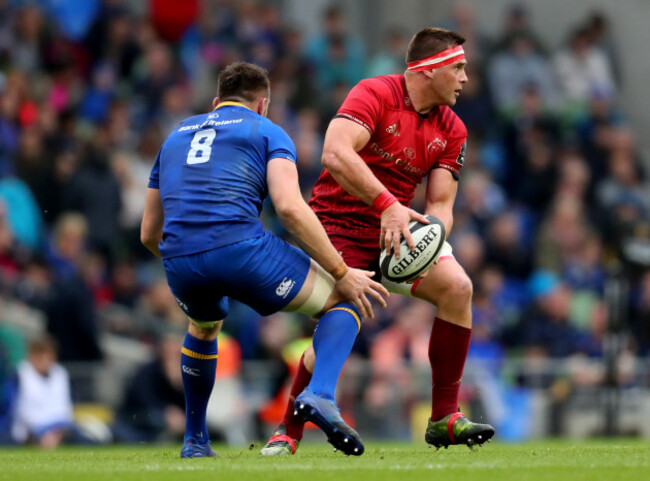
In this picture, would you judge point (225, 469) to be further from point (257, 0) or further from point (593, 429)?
point (257, 0)

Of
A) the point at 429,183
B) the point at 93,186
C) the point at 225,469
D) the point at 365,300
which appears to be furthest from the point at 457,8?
the point at 225,469

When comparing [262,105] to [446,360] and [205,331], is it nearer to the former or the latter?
[205,331]

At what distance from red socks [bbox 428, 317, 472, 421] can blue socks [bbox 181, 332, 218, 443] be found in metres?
1.29

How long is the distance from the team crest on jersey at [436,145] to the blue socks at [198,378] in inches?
65.7

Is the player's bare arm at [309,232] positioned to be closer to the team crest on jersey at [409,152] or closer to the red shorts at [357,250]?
the red shorts at [357,250]

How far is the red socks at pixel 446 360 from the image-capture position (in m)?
7.19

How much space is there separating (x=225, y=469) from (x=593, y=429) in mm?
7782

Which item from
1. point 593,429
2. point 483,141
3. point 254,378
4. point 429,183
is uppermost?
point 429,183

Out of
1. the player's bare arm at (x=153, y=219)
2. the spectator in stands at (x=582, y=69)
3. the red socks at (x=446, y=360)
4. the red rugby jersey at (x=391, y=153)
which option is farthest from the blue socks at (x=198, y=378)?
the spectator in stands at (x=582, y=69)

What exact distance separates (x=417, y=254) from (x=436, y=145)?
912mm

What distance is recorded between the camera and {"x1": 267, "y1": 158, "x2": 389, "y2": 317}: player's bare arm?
20.7ft

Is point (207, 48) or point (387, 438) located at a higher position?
point (207, 48)

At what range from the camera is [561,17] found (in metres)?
18.8

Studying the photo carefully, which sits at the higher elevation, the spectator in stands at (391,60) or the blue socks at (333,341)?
the spectator in stands at (391,60)
